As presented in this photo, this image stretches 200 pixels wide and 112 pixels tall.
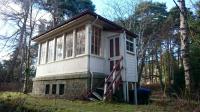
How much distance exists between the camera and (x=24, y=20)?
86.7 feet

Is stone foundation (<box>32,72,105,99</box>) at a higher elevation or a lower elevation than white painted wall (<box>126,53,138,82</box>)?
lower

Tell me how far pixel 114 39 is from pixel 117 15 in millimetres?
14085

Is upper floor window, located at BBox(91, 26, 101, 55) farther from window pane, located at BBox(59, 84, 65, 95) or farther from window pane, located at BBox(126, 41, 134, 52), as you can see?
window pane, located at BBox(59, 84, 65, 95)

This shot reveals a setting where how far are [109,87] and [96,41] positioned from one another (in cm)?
359

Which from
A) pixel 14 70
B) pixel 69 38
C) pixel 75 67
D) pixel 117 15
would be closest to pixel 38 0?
pixel 117 15

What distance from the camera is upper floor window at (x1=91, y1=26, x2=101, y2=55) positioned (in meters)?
12.8

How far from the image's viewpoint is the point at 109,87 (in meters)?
10.6

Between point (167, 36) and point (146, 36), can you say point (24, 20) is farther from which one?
point (167, 36)

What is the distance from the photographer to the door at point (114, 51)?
12766mm

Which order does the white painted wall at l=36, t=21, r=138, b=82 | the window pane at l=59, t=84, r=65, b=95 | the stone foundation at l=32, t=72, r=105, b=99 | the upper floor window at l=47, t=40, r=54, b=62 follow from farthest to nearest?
the upper floor window at l=47, t=40, r=54, b=62
the window pane at l=59, t=84, r=65, b=95
the white painted wall at l=36, t=21, r=138, b=82
the stone foundation at l=32, t=72, r=105, b=99

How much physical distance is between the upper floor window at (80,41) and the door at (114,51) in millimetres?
1715

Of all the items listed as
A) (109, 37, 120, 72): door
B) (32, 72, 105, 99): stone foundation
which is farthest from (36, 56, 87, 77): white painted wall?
(109, 37, 120, 72): door

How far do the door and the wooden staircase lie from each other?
68 cm

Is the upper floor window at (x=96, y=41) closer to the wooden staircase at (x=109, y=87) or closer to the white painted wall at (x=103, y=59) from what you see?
the white painted wall at (x=103, y=59)
